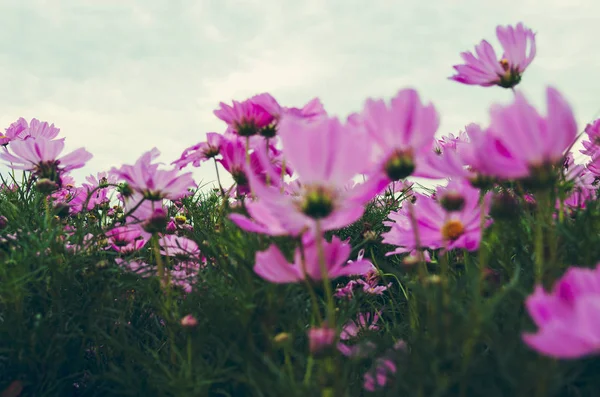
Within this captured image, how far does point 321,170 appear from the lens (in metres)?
0.59

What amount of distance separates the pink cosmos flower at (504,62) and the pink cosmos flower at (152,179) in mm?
505

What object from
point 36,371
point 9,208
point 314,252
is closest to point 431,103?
point 314,252

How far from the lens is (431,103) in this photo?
0.62 metres

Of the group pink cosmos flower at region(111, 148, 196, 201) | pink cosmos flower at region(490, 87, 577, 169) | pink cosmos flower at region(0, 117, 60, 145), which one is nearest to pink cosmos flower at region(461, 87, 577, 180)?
pink cosmos flower at region(490, 87, 577, 169)

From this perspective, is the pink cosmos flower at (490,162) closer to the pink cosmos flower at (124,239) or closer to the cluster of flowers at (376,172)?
the cluster of flowers at (376,172)

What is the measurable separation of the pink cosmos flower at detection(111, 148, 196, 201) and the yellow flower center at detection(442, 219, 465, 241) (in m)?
0.43

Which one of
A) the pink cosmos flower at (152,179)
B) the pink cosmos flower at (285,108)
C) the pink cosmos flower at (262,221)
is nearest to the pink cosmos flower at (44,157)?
the pink cosmos flower at (152,179)

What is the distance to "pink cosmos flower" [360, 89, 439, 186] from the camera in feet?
1.98

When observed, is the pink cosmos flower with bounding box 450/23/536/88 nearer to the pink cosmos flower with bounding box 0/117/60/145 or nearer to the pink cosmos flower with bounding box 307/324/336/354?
the pink cosmos flower with bounding box 307/324/336/354

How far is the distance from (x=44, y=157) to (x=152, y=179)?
0.35 meters

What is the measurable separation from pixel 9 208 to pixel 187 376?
885 millimetres

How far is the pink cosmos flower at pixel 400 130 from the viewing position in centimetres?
60

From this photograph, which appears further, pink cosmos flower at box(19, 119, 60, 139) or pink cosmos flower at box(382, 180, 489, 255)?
pink cosmos flower at box(19, 119, 60, 139)

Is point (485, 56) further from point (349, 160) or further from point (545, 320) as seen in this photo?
point (545, 320)
